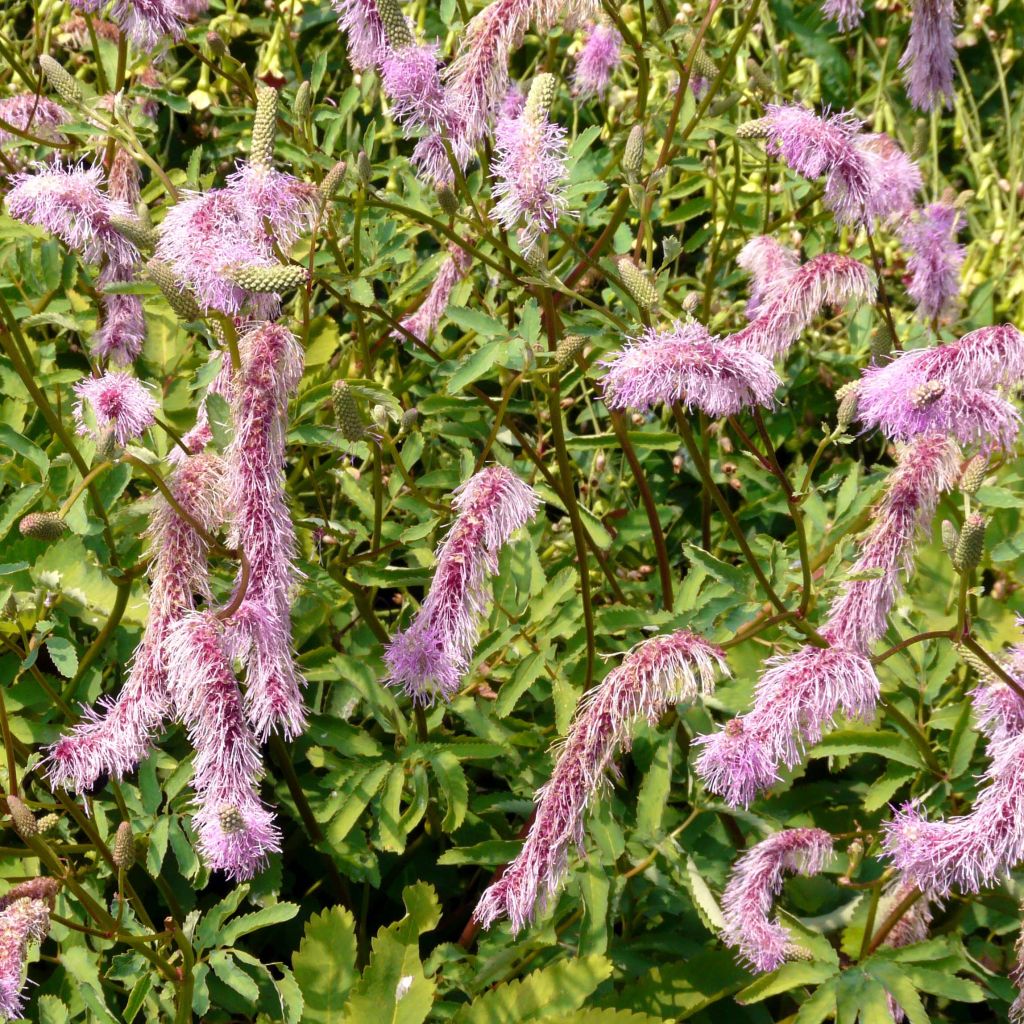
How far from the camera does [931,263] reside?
8.89ft

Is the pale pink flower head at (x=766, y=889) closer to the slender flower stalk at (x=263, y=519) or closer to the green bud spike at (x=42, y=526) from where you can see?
the slender flower stalk at (x=263, y=519)

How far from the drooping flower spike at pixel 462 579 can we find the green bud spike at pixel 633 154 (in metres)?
0.58

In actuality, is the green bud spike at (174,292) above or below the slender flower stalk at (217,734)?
above

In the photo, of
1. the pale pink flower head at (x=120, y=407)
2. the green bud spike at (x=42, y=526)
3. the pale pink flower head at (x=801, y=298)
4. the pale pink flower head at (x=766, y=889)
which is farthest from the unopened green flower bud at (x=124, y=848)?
the pale pink flower head at (x=801, y=298)

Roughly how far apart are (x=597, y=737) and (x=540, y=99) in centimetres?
90

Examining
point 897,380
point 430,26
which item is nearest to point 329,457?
point 897,380

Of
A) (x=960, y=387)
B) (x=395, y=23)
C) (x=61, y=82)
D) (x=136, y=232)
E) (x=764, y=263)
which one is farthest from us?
(x=764, y=263)

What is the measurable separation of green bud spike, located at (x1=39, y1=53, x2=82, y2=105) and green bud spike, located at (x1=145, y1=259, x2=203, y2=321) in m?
0.60

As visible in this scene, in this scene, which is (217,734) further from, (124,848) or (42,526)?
(42,526)

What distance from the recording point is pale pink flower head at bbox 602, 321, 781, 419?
5.73 feet

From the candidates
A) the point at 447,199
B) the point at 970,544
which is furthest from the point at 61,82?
the point at 970,544

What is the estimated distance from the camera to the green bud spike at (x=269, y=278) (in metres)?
1.73

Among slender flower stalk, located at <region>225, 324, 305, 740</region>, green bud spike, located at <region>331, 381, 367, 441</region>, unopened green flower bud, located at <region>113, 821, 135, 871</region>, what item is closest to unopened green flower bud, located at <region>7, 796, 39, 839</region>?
unopened green flower bud, located at <region>113, 821, 135, 871</region>

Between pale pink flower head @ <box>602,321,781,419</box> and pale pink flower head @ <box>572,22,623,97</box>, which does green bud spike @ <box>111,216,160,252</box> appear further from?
pale pink flower head @ <box>572,22,623,97</box>
